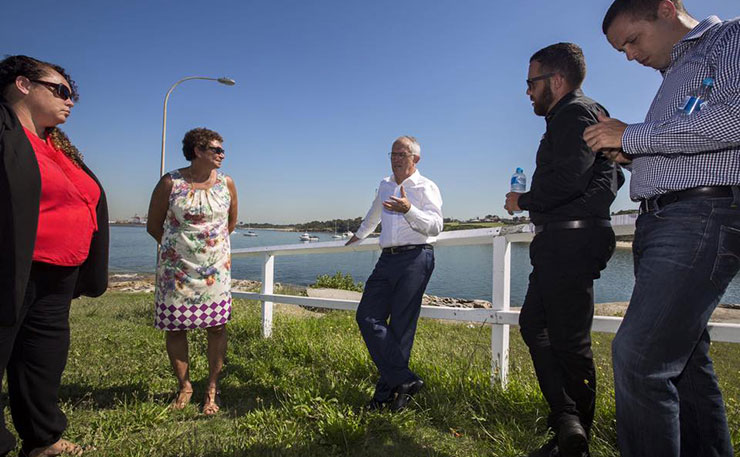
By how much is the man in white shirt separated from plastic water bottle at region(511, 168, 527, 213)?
59 cm

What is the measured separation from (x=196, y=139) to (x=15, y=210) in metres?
1.51

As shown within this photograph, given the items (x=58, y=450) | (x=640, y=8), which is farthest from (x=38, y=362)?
(x=640, y=8)

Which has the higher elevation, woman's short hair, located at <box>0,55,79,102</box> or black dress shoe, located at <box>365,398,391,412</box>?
woman's short hair, located at <box>0,55,79,102</box>

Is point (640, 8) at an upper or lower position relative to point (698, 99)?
upper

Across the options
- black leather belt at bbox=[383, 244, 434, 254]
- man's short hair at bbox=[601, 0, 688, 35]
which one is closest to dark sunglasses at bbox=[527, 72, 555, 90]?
man's short hair at bbox=[601, 0, 688, 35]

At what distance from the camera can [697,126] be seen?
1.41 m

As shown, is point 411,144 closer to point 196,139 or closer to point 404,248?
point 404,248

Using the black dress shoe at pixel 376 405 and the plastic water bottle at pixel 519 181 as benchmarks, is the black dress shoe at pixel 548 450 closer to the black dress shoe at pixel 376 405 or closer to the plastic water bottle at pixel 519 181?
the black dress shoe at pixel 376 405

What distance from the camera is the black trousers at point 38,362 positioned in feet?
7.29

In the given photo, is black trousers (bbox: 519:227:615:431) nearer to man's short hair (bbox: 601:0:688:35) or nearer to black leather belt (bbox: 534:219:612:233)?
black leather belt (bbox: 534:219:612:233)

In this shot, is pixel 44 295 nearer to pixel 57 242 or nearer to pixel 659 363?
pixel 57 242

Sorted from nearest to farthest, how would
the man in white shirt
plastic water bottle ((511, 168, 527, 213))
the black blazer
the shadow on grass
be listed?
1. the black blazer
2. plastic water bottle ((511, 168, 527, 213))
3. the man in white shirt
4. the shadow on grass

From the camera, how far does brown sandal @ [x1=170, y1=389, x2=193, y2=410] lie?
3.02 m

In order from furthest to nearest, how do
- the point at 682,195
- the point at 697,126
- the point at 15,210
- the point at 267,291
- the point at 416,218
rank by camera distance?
the point at 267,291 < the point at 416,218 < the point at 15,210 < the point at 682,195 < the point at 697,126
